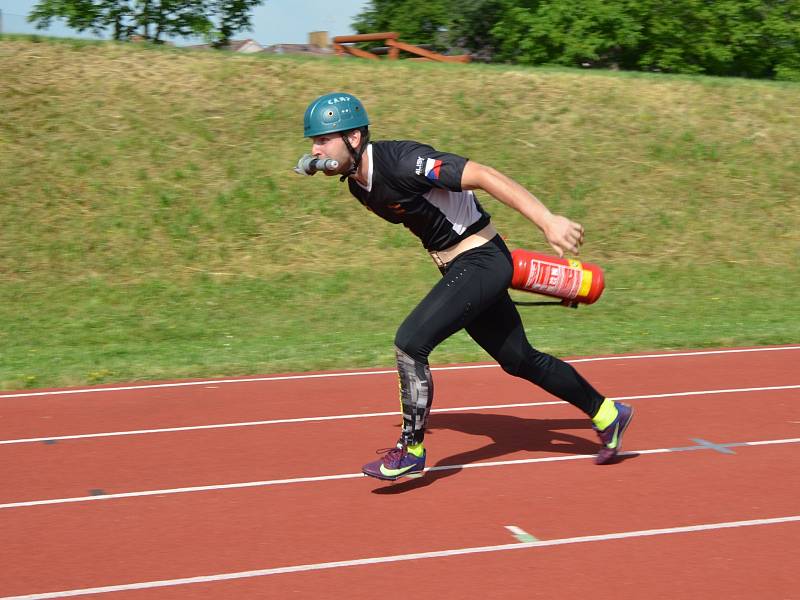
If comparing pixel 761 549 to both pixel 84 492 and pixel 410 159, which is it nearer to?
pixel 410 159

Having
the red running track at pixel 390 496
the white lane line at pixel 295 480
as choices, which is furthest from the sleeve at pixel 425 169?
the white lane line at pixel 295 480

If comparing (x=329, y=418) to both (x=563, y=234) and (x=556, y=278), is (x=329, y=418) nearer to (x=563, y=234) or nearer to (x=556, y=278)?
(x=556, y=278)

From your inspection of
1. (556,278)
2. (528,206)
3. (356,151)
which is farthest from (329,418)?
(528,206)

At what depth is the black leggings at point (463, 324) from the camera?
6.00 meters

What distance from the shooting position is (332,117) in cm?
588

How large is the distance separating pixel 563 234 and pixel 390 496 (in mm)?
1944

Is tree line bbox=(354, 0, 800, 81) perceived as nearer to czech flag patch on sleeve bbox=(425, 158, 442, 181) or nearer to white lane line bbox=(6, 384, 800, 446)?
white lane line bbox=(6, 384, 800, 446)

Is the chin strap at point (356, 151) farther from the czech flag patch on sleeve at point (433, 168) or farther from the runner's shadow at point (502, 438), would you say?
the runner's shadow at point (502, 438)

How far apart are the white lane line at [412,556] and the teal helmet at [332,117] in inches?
92.5

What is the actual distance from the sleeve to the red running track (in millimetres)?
1833

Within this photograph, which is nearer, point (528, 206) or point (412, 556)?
point (412, 556)

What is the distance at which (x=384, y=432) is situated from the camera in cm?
788

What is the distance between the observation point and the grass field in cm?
1270

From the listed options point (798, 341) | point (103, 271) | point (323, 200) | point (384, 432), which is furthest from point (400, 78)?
point (384, 432)
